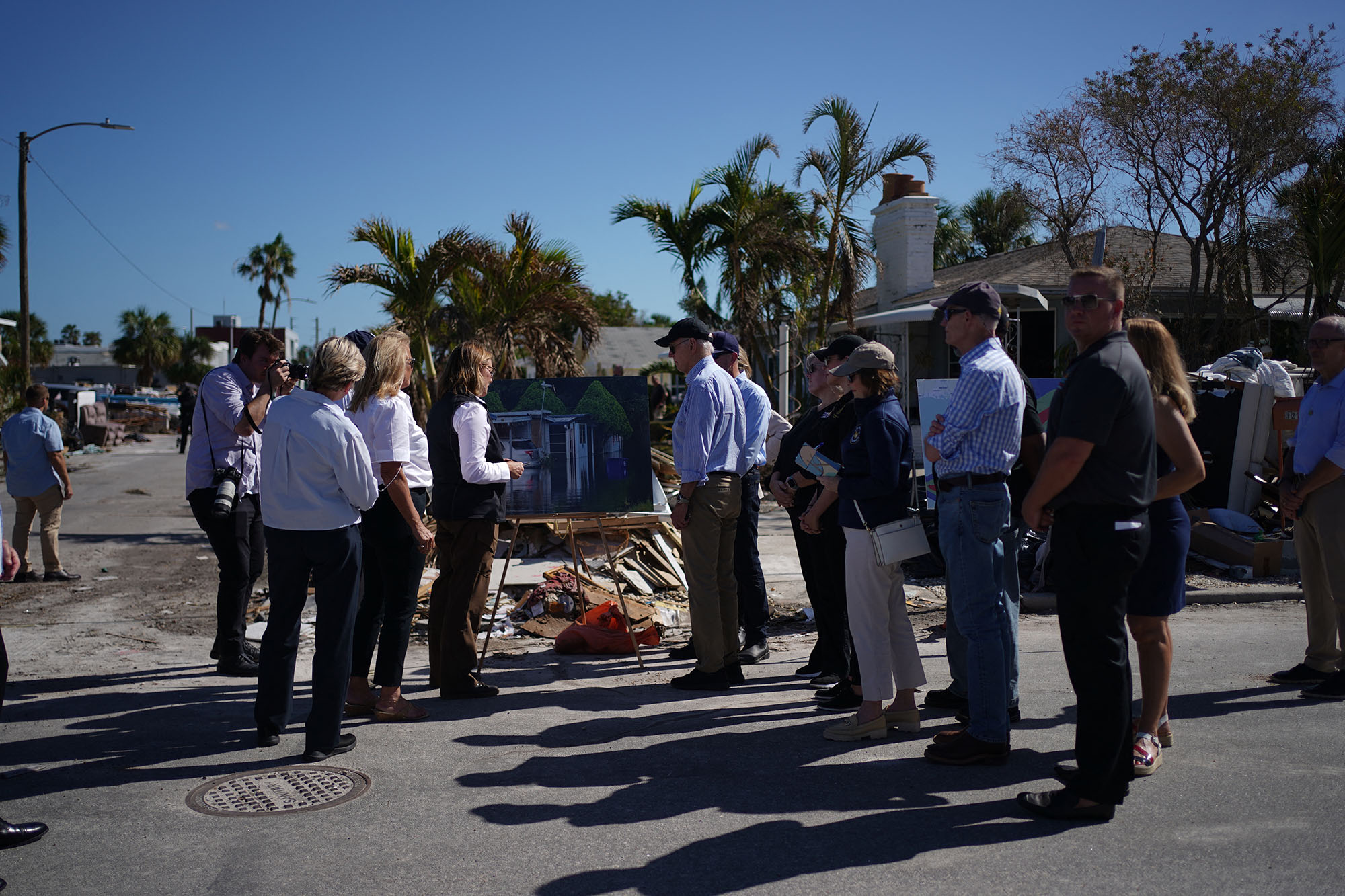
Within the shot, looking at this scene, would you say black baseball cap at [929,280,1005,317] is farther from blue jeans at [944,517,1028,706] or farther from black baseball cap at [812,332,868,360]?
blue jeans at [944,517,1028,706]

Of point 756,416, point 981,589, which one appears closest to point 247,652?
point 756,416

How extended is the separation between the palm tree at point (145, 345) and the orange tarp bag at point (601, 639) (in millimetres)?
69232

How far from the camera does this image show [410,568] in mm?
5207

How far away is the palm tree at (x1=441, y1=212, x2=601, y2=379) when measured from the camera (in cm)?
1272

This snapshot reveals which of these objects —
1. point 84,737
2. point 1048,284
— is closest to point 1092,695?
point 84,737

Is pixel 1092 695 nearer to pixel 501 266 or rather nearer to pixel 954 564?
pixel 954 564

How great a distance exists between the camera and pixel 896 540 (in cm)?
454

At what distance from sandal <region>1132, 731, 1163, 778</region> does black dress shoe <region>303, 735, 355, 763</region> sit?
361 cm

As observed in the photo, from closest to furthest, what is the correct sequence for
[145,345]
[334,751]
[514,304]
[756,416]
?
[334,751], [756,416], [514,304], [145,345]

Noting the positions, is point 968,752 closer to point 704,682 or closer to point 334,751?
point 704,682

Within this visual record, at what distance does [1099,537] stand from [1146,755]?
1.22 m

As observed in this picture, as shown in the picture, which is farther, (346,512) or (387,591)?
(387,591)

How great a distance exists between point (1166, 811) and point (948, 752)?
0.87 metres

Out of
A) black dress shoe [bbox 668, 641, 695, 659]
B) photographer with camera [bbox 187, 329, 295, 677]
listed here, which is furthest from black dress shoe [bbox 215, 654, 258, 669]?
black dress shoe [bbox 668, 641, 695, 659]
